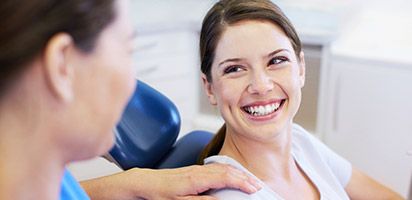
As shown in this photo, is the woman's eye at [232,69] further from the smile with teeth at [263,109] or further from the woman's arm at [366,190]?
the woman's arm at [366,190]

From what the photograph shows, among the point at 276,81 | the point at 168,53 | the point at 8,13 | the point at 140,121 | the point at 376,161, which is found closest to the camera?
the point at 8,13

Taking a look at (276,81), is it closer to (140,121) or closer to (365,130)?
(140,121)

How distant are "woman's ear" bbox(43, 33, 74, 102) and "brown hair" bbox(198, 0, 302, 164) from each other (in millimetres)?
599

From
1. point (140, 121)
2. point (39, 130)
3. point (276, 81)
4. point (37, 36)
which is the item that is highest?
point (37, 36)

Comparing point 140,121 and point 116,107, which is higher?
point 116,107

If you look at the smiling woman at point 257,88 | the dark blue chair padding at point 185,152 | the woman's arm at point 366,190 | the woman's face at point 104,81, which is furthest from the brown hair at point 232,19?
the woman's face at point 104,81

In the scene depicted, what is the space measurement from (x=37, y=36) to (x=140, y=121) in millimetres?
744

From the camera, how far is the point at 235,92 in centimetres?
114

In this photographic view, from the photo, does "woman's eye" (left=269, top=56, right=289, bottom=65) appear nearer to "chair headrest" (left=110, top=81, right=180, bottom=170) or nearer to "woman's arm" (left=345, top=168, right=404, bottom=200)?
"chair headrest" (left=110, top=81, right=180, bottom=170)

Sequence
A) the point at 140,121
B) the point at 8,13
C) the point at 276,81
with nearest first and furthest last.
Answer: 1. the point at 8,13
2. the point at 276,81
3. the point at 140,121

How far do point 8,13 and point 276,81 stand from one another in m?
0.68

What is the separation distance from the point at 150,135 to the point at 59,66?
726mm

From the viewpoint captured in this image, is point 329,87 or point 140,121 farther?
point 329,87

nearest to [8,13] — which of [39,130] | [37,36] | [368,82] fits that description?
[37,36]
